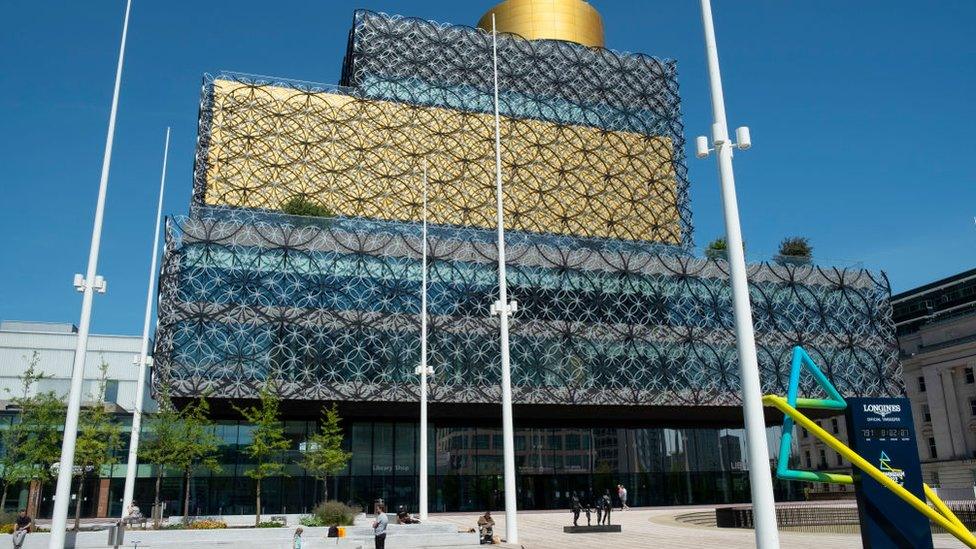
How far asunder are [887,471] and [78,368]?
2040 centimetres

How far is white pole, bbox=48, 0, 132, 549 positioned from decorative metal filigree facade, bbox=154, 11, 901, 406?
90.8 ft

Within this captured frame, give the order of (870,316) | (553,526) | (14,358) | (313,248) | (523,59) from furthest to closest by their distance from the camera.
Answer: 1. (523,59)
2. (14,358)
3. (870,316)
4. (313,248)
5. (553,526)

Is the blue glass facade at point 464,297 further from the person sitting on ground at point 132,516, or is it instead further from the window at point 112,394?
the window at point 112,394

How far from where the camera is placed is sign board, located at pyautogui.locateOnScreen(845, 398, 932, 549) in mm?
16156

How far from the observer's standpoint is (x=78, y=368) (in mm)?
21328

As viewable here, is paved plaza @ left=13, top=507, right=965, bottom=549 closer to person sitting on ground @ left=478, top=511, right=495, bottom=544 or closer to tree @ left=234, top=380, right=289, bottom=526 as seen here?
person sitting on ground @ left=478, top=511, right=495, bottom=544

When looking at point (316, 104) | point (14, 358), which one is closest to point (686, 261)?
point (316, 104)

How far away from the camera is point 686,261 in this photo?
212 ft

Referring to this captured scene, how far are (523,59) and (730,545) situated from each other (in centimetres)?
6322

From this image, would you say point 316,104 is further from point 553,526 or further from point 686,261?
point 553,526

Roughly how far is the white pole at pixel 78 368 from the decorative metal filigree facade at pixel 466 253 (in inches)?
1090

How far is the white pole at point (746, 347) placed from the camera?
12805 millimetres

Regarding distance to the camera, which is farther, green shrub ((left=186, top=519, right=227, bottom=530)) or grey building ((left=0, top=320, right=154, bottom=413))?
grey building ((left=0, top=320, right=154, bottom=413))

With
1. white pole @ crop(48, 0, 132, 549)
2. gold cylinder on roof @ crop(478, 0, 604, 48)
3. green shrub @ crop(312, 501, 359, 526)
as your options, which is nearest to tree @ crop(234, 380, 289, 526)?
green shrub @ crop(312, 501, 359, 526)
